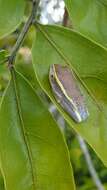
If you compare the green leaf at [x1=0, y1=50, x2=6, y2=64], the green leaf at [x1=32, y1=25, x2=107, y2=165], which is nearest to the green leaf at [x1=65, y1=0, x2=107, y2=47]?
the green leaf at [x1=32, y1=25, x2=107, y2=165]

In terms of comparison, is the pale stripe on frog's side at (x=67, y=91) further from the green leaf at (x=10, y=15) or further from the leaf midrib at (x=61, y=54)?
the green leaf at (x=10, y=15)

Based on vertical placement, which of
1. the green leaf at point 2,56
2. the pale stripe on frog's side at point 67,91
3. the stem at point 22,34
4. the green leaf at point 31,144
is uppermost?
the stem at point 22,34

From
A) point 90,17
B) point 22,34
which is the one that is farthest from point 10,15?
point 90,17

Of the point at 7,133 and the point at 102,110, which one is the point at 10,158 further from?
the point at 102,110

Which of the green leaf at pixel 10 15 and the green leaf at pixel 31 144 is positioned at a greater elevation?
the green leaf at pixel 10 15

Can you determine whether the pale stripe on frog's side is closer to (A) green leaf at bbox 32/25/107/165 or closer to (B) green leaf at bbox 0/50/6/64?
(A) green leaf at bbox 32/25/107/165

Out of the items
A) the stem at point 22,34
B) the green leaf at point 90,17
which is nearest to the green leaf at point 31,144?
the stem at point 22,34
